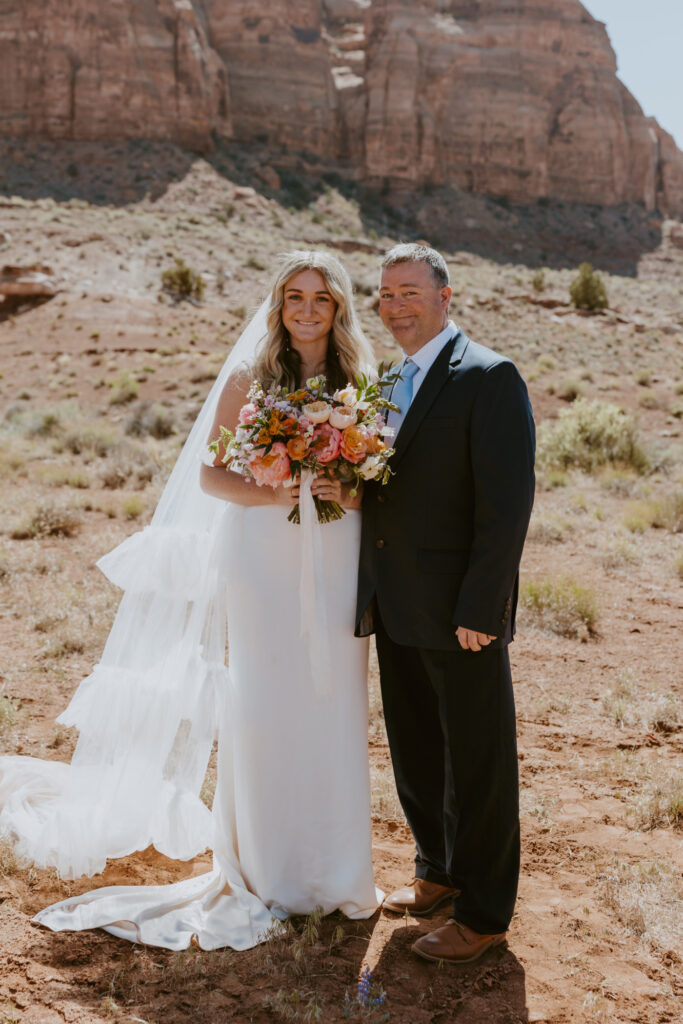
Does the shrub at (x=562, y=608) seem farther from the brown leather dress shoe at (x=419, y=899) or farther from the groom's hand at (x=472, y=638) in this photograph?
the groom's hand at (x=472, y=638)

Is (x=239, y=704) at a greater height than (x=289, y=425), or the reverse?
(x=289, y=425)

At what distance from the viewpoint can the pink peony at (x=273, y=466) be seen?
3152 mm

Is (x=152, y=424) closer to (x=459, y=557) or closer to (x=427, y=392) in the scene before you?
(x=427, y=392)

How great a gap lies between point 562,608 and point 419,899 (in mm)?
4652

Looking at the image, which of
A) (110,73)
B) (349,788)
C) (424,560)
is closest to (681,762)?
(349,788)

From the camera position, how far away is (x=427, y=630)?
321cm

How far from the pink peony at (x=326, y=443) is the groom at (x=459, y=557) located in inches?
10.4

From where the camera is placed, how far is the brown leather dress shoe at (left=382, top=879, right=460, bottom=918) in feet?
11.8

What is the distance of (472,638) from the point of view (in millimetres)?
3076

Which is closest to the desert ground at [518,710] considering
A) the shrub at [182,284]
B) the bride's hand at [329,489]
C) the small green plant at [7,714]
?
the small green plant at [7,714]

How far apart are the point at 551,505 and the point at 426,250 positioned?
939 centimetres

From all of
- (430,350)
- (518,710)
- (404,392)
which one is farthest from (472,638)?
(518,710)

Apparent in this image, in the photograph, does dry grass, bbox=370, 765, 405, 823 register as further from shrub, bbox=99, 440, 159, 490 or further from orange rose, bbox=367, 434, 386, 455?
shrub, bbox=99, 440, 159, 490

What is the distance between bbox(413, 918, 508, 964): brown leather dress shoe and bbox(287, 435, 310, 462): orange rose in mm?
1921
